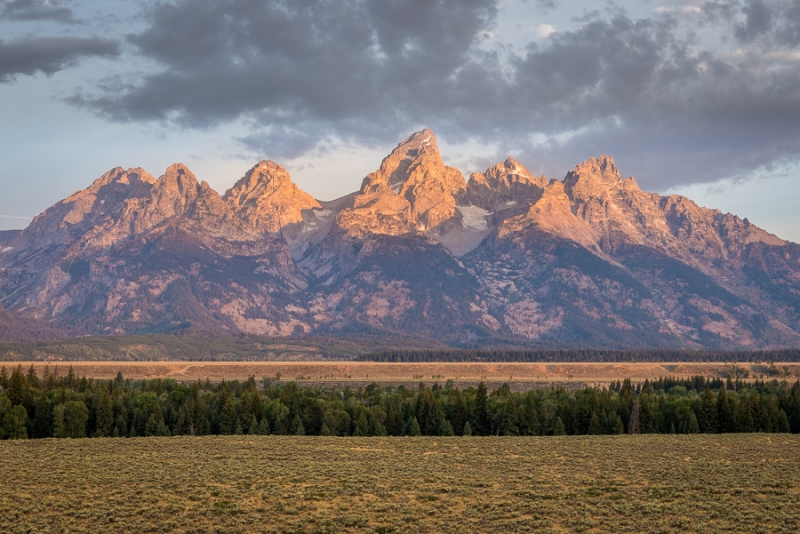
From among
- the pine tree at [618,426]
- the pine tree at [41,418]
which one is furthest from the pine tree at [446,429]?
the pine tree at [41,418]

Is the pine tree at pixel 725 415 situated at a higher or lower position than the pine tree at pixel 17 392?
lower

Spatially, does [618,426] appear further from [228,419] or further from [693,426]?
[228,419]

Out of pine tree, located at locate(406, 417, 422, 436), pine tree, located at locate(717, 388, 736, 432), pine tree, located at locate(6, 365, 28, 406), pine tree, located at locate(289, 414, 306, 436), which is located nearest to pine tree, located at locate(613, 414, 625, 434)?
pine tree, located at locate(717, 388, 736, 432)

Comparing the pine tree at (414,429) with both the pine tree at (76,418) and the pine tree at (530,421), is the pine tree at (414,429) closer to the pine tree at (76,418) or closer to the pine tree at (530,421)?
the pine tree at (530,421)

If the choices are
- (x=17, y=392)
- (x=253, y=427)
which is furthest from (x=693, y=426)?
(x=17, y=392)

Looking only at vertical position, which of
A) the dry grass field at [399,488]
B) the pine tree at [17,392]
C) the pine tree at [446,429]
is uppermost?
the pine tree at [17,392]

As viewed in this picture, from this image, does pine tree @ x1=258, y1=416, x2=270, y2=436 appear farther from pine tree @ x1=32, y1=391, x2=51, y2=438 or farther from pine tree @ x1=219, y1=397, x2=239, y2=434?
pine tree @ x1=32, y1=391, x2=51, y2=438

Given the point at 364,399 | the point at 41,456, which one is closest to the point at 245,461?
the point at 41,456

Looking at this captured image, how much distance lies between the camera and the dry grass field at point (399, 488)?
190ft

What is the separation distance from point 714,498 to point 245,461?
129ft

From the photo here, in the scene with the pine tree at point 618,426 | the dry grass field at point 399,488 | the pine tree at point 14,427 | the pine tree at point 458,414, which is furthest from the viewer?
the pine tree at point 458,414

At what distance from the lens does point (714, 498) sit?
208ft

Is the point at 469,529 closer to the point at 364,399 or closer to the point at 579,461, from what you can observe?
the point at 579,461

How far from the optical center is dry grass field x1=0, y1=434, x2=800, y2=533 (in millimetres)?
57875
